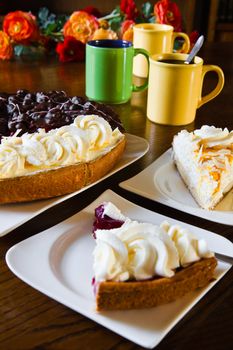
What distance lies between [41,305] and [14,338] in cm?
7

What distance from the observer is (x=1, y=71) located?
6.25 feet

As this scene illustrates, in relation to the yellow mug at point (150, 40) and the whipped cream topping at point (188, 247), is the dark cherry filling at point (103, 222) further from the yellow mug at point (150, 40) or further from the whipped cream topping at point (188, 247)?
the yellow mug at point (150, 40)

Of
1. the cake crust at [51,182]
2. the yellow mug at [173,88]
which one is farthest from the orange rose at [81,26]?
the cake crust at [51,182]

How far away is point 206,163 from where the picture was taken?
1.01 m

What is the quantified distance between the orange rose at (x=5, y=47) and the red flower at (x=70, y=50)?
214 mm

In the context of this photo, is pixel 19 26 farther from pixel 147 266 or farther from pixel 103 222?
pixel 147 266

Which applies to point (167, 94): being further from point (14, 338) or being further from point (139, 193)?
point (14, 338)

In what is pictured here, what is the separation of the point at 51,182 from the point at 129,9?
4.41 ft

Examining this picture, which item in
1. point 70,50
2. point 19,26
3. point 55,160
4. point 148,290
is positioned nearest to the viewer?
point 148,290

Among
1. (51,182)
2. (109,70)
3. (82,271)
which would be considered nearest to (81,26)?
(109,70)

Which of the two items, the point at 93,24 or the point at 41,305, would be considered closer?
the point at 41,305

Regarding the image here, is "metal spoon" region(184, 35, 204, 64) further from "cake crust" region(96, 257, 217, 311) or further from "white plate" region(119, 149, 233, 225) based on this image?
"cake crust" region(96, 257, 217, 311)

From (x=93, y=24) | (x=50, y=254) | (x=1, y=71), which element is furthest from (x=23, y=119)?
(x=93, y=24)

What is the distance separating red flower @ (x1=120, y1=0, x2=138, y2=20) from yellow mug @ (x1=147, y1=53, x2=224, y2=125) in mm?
661
